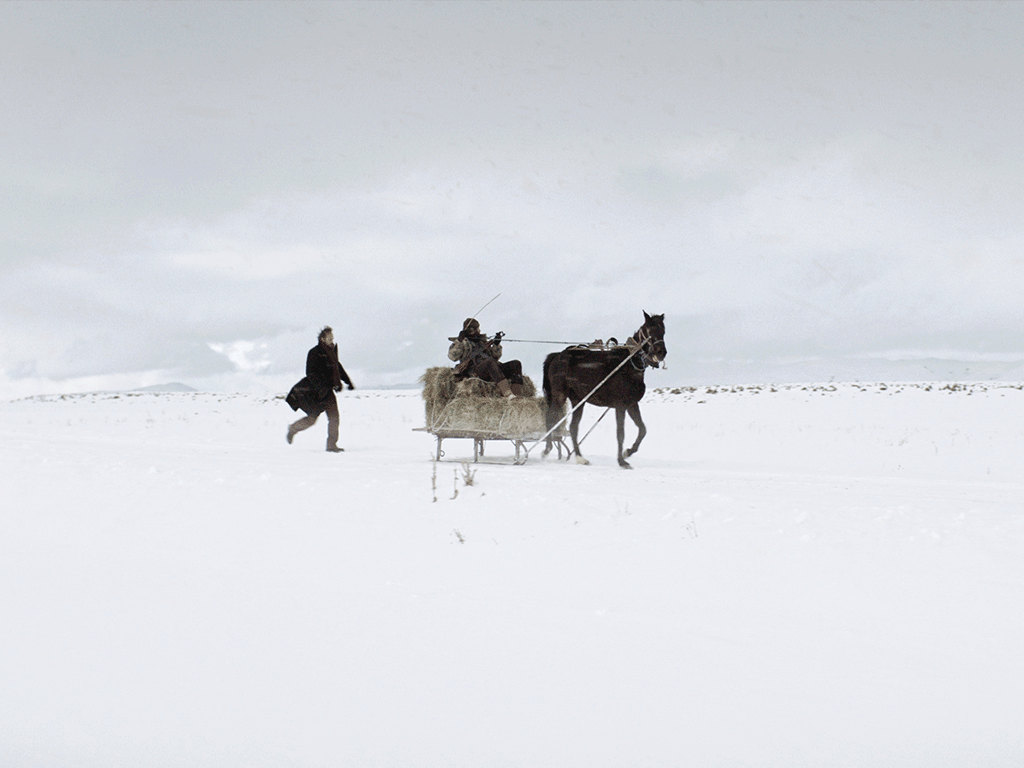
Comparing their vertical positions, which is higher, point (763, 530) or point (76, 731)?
point (763, 530)

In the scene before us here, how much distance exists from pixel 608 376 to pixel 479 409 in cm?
194

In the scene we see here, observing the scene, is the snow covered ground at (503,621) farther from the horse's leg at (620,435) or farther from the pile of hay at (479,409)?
the pile of hay at (479,409)

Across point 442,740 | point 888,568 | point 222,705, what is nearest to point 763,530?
point 888,568

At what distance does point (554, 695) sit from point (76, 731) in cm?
201

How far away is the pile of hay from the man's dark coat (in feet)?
6.91

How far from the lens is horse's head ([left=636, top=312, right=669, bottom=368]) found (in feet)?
37.3

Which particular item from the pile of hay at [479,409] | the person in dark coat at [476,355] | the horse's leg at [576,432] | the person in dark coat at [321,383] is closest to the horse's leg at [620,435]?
the horse's leg at [576,432]

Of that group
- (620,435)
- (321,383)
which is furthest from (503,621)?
(321,383)

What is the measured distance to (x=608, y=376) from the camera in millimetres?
11727

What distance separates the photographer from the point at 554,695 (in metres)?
3.64

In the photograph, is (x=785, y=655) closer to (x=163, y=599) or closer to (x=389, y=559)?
(x=389, y=559)

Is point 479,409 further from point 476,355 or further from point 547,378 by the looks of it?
point 547,378

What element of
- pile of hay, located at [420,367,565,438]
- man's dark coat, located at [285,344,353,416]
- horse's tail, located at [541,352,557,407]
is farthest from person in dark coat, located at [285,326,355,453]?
horse's tail, located at [541,352,557,407]

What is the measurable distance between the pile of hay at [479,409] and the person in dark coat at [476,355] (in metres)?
0.18
